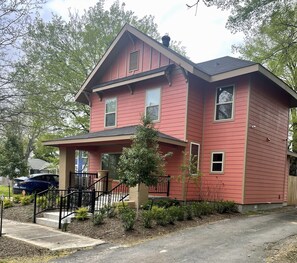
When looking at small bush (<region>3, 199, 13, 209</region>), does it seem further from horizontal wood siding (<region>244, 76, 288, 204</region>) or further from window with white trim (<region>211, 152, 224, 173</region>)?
horizontal wood siding (<region>244, 76, 288, 204</region>)

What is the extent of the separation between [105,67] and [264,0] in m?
10.4

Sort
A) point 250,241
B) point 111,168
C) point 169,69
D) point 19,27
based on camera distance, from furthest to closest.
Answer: point 111,168
point 169,69
point 19,27
point 250,241

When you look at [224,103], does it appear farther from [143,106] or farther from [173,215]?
[173,215]

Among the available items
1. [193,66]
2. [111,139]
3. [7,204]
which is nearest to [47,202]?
[7,204]

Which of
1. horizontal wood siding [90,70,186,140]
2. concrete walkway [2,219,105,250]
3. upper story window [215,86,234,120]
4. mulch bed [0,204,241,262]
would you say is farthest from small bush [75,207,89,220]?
upper story window [215,86,234,120]

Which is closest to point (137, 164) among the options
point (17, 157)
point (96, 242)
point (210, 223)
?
point (96, 242)

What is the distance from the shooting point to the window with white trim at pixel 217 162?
43.0 feet

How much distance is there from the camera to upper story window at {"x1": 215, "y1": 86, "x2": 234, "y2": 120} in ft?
43.4

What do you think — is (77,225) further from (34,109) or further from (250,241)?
(250,241)

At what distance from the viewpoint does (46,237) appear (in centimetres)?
834

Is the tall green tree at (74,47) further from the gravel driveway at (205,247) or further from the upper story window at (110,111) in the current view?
the gravel driveway at (205,247)

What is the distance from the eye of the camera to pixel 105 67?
56.0ft

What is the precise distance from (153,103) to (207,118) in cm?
255

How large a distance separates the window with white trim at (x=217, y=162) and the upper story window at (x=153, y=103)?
299cm
